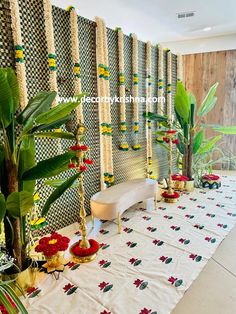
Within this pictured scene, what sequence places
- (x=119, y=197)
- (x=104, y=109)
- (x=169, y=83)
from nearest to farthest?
1. (x=119, y=197)
2. (x=104, y=109)
3. (x=169, y=83)

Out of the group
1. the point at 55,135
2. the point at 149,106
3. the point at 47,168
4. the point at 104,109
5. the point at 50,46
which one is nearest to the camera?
the point at 47,168

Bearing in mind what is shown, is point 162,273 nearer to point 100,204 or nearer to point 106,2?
point 100,204

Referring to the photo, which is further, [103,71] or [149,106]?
[149,106]

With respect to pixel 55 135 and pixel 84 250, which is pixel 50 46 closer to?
pixel 55 135

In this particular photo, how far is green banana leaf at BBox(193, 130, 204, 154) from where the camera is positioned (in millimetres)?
3395

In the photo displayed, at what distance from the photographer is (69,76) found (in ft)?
7.52

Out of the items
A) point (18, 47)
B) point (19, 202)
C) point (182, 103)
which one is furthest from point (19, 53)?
point (182, 103)

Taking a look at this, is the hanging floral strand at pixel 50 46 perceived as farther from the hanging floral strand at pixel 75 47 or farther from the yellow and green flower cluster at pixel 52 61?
the hanging floral strand at pixel 75 47

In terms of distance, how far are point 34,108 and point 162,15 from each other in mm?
2700

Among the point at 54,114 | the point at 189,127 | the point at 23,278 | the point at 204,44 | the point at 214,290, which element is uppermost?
the point at 204,44

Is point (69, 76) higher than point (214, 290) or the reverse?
higher

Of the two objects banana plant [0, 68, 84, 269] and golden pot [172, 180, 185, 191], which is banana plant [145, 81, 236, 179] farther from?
banana plant [0, 68, 84, 269]

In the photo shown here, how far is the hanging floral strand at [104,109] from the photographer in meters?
2.54

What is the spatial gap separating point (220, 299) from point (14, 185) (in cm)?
139
